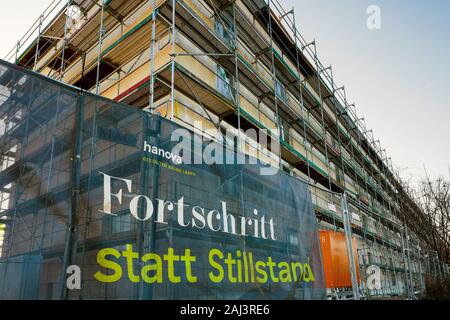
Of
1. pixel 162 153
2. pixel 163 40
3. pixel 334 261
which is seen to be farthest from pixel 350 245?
pixel 163 40

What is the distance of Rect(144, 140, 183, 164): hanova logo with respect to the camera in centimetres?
370

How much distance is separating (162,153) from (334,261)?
383cm

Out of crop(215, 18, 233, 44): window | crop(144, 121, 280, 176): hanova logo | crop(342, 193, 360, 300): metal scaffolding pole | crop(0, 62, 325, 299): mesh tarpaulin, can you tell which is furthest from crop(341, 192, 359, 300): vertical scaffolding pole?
crop(215, 18, 233, 44): window

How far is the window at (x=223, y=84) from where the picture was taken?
34.3ft

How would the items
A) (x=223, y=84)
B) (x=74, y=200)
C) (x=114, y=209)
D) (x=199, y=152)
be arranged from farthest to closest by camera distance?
(x=223, y=84), (x=199, y=152), (x=114, y=209), (x=74, y=200)

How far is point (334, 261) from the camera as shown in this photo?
598 cm

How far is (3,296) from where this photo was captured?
101 inches

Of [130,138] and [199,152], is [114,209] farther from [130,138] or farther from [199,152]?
[199,152]

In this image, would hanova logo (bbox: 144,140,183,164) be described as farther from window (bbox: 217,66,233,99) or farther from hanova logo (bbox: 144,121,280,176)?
window (bbox: 217,66,233,99)

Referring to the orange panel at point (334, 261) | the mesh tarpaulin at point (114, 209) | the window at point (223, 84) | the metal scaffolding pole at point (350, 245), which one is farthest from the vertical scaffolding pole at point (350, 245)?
the window at point (223, 84)

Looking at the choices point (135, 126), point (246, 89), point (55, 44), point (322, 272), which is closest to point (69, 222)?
point (135, 126)

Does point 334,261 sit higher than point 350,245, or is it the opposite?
point 350,245
